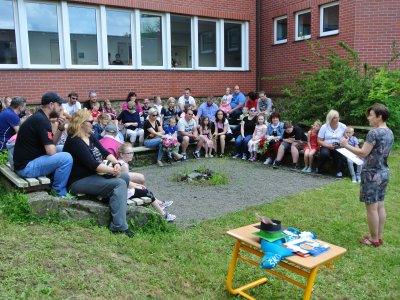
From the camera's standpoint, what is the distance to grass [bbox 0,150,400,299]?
3.42 meters

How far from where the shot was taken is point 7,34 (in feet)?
36.3

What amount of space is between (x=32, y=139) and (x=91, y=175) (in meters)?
0.90

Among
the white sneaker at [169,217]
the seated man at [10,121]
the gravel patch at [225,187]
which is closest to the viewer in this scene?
the white sneaker at [169,217]

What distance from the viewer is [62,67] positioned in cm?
1186

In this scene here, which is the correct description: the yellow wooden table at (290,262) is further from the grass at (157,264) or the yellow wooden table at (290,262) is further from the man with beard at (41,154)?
the man with beard at (41,154)

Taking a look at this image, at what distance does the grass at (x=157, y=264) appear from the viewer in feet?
11.2

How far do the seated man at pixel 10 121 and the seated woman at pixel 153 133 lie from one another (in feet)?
11.8

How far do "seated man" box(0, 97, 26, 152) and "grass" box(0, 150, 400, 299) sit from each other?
3.35 metres

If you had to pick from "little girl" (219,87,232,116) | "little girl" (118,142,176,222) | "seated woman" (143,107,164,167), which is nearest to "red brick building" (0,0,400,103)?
"little girl" (219,87,232,116)

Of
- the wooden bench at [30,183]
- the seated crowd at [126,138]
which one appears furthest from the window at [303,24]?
the wooden bench at [30,183]

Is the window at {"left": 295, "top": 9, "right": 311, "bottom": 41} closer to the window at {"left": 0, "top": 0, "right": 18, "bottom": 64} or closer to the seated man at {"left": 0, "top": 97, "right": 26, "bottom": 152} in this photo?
the window at {"left": 0, "top": 0, "right": 18, "bottom": 64}

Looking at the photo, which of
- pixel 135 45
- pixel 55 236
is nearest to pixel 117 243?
pixel 55 236

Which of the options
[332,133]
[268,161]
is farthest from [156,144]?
[332,133]

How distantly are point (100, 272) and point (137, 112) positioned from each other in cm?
772
